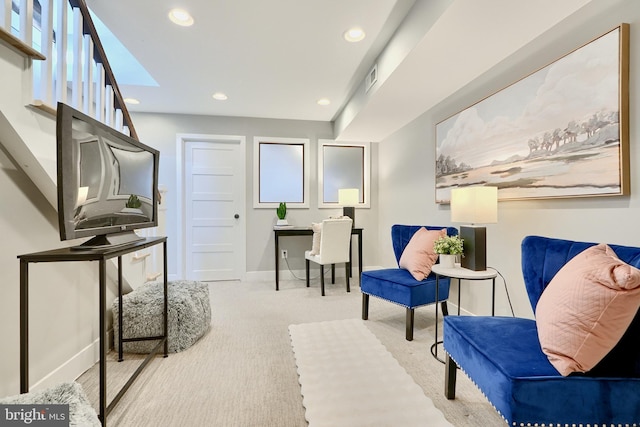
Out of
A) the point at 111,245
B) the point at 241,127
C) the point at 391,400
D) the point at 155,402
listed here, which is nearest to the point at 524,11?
the point at 391,400

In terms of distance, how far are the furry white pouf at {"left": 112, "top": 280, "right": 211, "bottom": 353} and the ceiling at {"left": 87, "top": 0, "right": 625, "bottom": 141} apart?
205 centimetres

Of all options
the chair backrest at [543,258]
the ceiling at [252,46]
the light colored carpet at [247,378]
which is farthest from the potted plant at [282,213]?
the chair backrest at [543,258]

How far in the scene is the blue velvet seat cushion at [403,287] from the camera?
221 centimetres

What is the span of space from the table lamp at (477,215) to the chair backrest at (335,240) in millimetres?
1622

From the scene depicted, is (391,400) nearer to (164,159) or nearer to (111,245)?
(111,245)

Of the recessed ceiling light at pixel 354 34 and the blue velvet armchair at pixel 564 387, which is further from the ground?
the recessed ceiling light at pixel 354 34

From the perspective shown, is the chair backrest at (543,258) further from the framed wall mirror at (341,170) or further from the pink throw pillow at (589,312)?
the framed wall mirror at (341,170)

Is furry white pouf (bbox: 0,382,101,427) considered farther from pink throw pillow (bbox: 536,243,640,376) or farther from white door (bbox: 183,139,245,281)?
white door (bbox: 183,139,245,281)

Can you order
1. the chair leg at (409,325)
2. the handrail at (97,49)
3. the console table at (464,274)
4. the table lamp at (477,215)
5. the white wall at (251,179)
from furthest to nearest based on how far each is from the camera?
the white wall at (251,179), the chair leg at (409,325), the table lamp at (477,215), the console table at (464,274), the handrail at (97,49)

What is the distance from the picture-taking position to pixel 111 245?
1.43 metres

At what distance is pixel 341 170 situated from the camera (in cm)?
459

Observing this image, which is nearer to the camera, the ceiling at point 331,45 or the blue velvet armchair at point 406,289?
the ceiling at point 331,45

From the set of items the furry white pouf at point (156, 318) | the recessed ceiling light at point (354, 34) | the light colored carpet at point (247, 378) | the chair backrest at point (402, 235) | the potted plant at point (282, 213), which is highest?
the recessed ceiling light at point (354, 34)

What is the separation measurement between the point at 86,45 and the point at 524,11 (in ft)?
8.51
